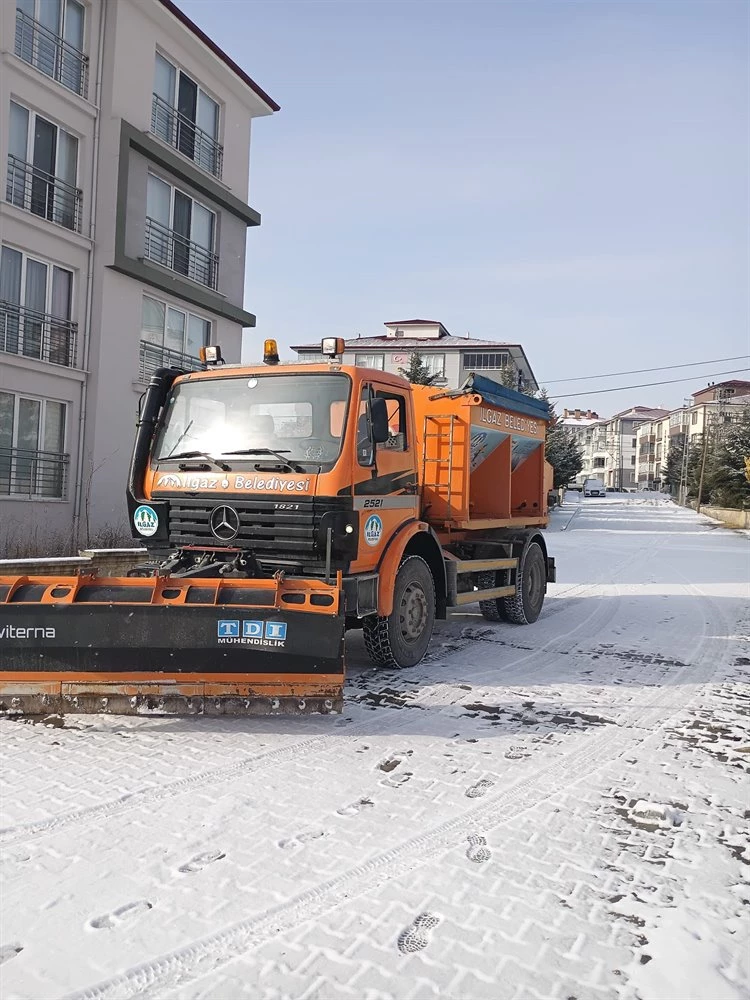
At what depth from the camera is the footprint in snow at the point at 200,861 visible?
3365mm

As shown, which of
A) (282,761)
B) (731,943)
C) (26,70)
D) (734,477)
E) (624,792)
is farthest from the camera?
(734,477)

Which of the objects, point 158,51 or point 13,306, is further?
point 158,51

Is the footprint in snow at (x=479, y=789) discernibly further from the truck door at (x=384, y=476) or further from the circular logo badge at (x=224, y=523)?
the circular logo badge at (x=224, y=523)

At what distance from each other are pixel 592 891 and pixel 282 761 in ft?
6.60

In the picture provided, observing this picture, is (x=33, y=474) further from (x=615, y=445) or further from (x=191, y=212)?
(x=615, y=445)

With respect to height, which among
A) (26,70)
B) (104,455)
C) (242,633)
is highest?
(26,70)

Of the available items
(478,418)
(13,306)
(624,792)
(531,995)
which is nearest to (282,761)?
(624,792)

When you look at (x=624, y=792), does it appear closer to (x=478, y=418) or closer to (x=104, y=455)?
(x=478, y=418)

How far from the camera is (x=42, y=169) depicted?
15.0m

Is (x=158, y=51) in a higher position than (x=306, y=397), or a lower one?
higher

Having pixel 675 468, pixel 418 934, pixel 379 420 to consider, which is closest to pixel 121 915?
pixel 418 934

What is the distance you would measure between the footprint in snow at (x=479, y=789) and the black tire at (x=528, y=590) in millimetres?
5541

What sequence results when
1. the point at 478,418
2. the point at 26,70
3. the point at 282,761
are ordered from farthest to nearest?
the point at 26,70, the point at 478,418, the point at 282,761

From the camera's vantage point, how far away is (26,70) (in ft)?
46.5
